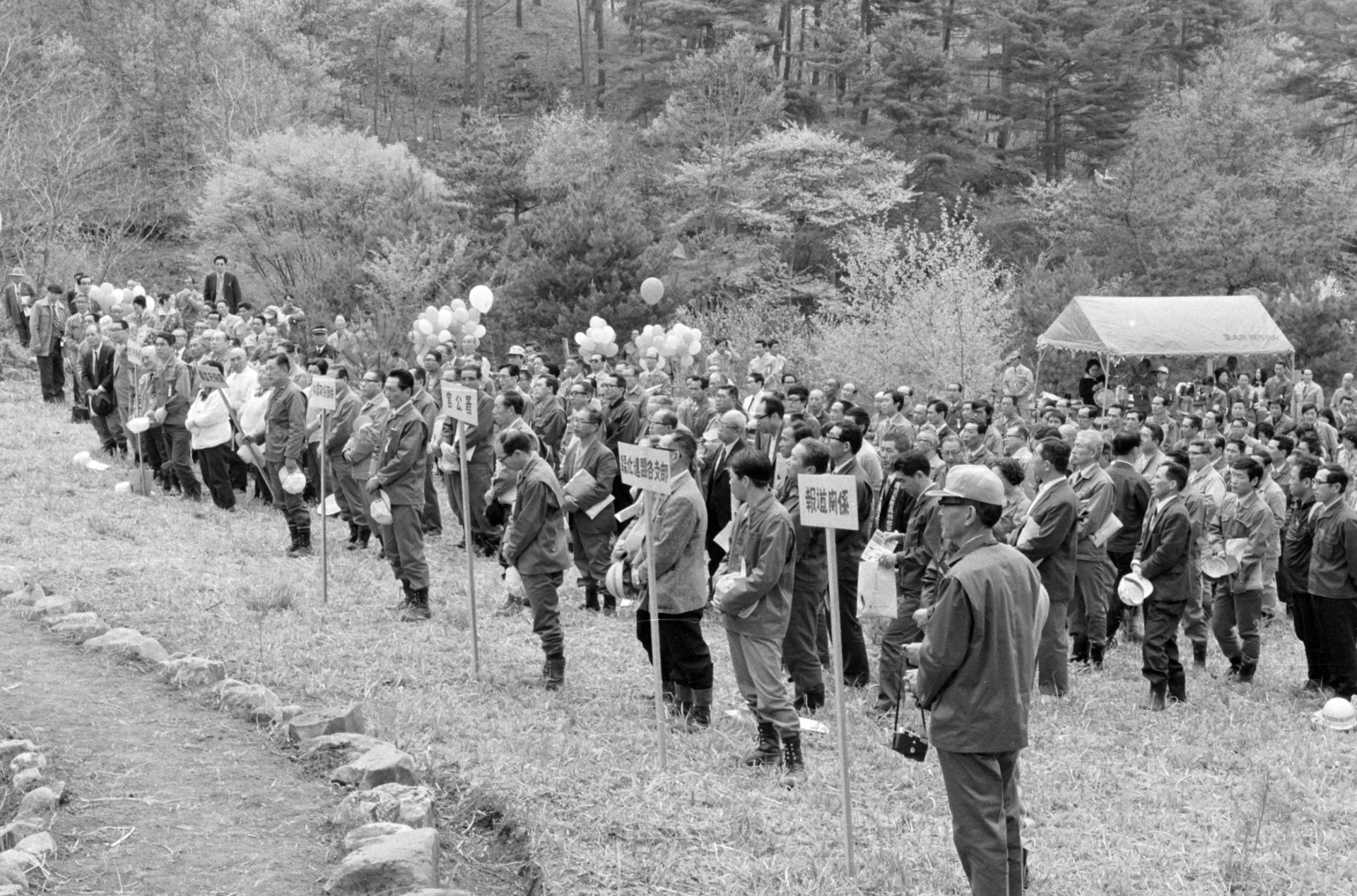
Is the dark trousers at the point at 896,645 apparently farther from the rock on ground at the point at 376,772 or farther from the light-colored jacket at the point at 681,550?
the rock on ground at the point at 376,772

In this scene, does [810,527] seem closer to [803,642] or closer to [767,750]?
[803,642]

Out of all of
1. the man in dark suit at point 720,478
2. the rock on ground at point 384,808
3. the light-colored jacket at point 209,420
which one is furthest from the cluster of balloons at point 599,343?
the rock on ground at point 384,808

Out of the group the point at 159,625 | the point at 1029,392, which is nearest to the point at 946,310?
the point at 1029,392

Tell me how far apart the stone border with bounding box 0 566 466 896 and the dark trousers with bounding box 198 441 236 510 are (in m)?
5.15

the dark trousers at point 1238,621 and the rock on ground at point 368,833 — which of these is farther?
the dark trousers at point 1238,621

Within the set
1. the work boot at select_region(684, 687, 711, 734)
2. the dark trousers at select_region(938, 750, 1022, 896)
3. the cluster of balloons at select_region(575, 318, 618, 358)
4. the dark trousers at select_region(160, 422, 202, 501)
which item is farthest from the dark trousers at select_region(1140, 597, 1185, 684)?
the cluster of balloons at select_region(575, 318, 618, 358)

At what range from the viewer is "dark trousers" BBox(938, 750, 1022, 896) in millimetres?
4746

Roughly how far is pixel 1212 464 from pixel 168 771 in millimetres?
9252

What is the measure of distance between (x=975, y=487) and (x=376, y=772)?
3.11 meters

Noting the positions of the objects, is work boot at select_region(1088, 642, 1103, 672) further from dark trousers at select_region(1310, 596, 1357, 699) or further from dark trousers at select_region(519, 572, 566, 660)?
dark trousers at select_region(519, 572, 566, 660)

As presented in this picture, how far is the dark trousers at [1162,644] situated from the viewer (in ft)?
28.3

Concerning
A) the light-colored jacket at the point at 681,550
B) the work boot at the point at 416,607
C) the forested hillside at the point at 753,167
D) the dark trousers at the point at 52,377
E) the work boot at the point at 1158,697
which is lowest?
the work boot at the point at 1158,697

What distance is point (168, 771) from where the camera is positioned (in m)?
6.10

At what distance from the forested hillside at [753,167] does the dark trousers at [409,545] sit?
1525 centimetres
